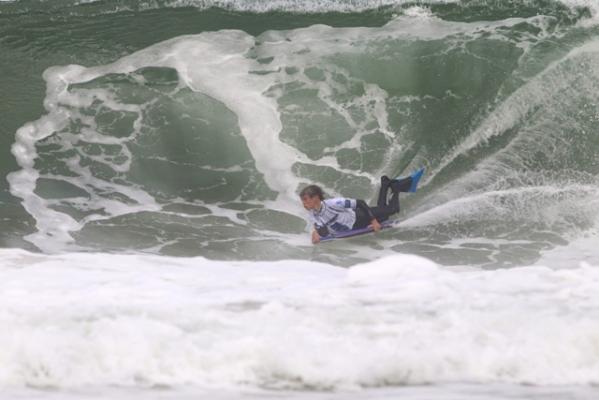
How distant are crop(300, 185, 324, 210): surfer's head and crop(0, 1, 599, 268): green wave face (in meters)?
0.59

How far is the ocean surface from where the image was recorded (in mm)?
4480

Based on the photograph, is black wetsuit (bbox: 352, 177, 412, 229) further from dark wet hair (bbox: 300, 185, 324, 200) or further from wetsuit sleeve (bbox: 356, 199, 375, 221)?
dark wet hair (bbox: 300, 185, 324, 200)

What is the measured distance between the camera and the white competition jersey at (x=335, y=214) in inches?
338

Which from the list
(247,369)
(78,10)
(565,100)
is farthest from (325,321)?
(78,10)

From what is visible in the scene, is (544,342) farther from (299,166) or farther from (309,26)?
(309,26)

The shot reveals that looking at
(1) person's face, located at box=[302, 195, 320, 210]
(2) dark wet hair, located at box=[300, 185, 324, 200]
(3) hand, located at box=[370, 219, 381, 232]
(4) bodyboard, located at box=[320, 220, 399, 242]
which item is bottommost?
(4) bodyboard, located at box=[320, 220, 399, 242]

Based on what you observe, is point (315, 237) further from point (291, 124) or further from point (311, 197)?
point (291, 124)

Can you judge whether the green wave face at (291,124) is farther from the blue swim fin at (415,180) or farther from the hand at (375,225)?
the blue swim fin at (415,180)

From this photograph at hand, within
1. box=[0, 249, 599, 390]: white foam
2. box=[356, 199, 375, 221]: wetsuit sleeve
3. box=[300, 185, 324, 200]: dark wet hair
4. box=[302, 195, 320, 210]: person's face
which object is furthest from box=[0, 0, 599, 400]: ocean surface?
box=[300, 185, 324, 200]: dark wet hair

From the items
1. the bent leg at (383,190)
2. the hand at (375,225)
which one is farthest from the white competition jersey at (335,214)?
the bent leg at (383,190)

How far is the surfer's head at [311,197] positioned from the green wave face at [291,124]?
1.93 ft

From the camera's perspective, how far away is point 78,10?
1239 cm

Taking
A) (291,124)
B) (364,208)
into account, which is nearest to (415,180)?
(364,208)

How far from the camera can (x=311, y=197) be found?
831cm
